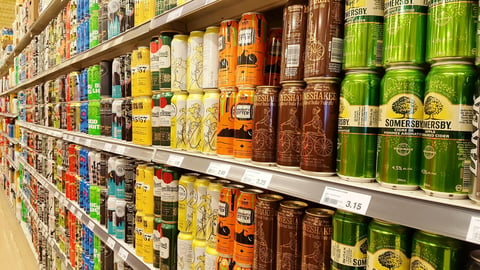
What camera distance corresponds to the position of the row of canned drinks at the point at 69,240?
1.91 m

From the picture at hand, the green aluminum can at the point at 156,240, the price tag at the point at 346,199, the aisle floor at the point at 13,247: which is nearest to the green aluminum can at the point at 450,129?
the price tag at the point at 346,199

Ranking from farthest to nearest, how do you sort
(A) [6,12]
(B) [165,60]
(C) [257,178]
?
1. (A) [6,12]
2. (B) [165,60]
3. (C) [257,178]

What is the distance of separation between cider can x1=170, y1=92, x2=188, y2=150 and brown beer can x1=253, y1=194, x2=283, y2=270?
1.53ft

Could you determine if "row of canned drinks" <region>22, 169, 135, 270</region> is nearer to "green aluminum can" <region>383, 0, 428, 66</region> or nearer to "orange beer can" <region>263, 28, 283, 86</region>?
"orange beer can" <region>263, 28, 283, 86</region>

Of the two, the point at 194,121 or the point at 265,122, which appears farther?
the point at 194,121

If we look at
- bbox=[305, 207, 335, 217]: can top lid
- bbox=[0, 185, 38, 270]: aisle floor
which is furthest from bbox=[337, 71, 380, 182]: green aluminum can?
bbox=[0, 185, 38, 270]: aisle floor

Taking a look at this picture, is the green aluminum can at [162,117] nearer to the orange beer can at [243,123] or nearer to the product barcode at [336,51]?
the orange beer can at [243,123]

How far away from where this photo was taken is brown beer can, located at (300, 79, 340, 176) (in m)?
0.80

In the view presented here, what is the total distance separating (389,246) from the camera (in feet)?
2.22

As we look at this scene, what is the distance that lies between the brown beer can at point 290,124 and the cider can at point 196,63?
41cm

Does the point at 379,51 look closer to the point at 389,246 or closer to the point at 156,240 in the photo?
the point at 389,246

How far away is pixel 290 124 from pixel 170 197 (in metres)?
0.67

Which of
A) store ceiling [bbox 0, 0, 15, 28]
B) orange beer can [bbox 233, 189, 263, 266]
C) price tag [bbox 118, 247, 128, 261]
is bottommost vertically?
price tag [bbox 118, 247, 128, 261]

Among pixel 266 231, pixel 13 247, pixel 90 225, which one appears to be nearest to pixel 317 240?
pixel 266 231
